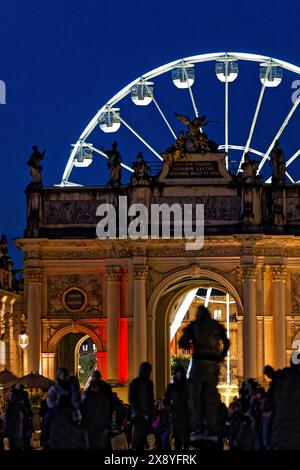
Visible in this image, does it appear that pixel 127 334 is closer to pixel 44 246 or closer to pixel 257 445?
pixel 44 246

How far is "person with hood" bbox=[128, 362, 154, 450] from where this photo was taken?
28516mm

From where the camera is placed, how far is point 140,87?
64938 millimetres

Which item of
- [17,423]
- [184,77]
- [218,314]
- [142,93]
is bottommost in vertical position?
[17,423]

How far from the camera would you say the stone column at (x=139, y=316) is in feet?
186

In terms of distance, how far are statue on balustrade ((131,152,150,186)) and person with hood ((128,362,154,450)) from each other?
95.2 ft

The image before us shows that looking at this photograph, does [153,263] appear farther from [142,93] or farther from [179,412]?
[179,412]

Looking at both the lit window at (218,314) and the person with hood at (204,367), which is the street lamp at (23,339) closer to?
the person with hood at (204,367)

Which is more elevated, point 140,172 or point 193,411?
point 140,172

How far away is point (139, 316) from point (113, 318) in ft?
3.63

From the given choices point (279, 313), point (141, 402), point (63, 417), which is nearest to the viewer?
point (63, 417)

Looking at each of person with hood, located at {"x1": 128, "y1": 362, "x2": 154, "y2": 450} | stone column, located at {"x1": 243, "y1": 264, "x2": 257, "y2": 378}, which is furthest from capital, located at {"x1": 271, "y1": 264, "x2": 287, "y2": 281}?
person with hood, located at {"x1": 128, "y1": 362, "x2": 154, "y2": 450}

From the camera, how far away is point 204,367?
25.8 m

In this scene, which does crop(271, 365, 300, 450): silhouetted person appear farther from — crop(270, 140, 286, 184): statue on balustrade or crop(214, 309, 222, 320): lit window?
crop(214, 309, 222, 320): lit window

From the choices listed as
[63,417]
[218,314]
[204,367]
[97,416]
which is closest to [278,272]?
[97,416]
